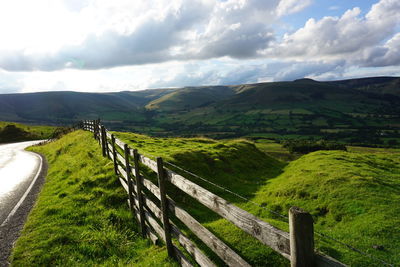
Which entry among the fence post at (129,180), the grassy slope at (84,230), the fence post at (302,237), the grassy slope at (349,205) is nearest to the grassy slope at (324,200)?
the grassy slope at (349,205)

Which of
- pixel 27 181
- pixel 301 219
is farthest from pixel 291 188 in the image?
pixel 27 181

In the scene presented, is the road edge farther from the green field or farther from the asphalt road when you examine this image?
the green field

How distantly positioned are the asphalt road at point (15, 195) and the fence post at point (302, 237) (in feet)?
26.2

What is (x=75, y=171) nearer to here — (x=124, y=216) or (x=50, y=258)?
(x=124, y=216)

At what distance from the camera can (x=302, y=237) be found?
2816 mm

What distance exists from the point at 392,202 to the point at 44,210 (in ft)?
51.6

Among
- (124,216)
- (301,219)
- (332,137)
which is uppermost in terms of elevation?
(301,219)

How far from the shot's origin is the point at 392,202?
12.4 metres

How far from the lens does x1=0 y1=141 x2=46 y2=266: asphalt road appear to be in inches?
335

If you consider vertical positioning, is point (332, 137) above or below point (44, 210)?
below

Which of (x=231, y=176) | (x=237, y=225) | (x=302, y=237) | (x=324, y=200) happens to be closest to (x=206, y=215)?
(x=324, y=200)

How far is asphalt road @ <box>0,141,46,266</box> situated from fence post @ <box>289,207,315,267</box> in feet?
26.2

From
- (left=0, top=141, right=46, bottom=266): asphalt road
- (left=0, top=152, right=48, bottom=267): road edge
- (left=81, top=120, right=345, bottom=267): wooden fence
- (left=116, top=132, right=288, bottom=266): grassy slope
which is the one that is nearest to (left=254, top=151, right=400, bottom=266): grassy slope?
(left=116, top=132, right=288, bottom=266): grassy slope

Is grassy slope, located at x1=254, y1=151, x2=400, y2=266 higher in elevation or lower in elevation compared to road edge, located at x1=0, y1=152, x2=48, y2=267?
lower
